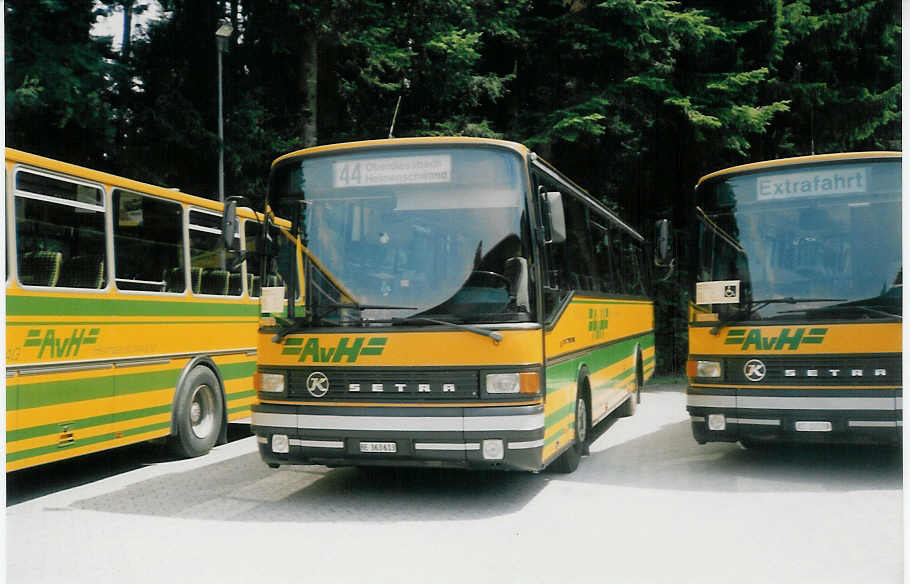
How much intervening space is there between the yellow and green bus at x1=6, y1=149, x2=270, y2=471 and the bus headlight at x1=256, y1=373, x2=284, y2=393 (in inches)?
68.6

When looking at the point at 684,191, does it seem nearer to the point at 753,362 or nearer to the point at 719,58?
the point at 719,58

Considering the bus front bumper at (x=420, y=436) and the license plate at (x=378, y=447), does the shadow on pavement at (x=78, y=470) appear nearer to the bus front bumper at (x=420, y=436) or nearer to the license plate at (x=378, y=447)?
the bus front bumper at (x=420, y=436)

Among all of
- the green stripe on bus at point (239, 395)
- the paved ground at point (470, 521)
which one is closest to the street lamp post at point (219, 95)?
the green stripe on bus at point (239, 395)

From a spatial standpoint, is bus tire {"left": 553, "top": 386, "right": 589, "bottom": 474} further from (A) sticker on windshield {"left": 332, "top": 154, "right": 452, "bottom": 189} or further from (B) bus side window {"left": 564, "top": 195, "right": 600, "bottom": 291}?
(A) sticker on windshield {"left": 332, "top": 154, "right": 452, "bottom": 189}

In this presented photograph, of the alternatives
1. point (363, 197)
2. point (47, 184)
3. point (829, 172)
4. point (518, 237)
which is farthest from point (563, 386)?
point (47, 184)

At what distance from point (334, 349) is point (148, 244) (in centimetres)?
311

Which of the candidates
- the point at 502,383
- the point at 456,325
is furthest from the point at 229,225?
the point at 502,383

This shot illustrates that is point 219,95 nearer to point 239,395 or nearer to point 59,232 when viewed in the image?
point 239,395

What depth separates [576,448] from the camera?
29.6 ft

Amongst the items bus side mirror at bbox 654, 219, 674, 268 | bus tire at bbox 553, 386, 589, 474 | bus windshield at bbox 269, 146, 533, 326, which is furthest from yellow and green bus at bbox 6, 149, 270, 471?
bus side mirror at bbox 654, 219, 674, 268

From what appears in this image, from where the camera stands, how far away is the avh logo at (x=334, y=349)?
23.5 feet

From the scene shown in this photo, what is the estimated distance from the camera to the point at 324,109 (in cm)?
1902

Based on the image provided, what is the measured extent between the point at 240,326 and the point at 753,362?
5.83 metres

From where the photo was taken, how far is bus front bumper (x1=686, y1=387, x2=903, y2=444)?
26.0 ft
